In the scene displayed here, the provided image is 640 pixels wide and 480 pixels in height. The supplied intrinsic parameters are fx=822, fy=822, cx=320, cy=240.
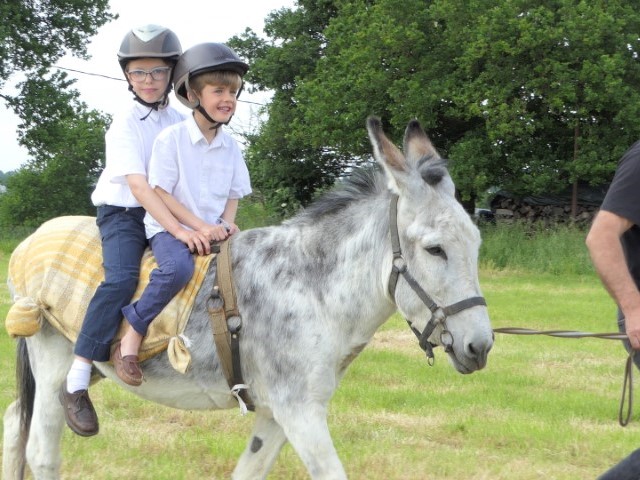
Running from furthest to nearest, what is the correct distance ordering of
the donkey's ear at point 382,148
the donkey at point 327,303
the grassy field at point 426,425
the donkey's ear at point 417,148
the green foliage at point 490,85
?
the green foliage at point 490,85
the grassy field at point 426,425
the donkey's ear at point 417,148
the donkey's ear at point 382,148
the donkey at point 327,303

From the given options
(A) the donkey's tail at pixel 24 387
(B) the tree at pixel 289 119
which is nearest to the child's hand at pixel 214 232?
(A) the donkey's tail at pixel 24 387

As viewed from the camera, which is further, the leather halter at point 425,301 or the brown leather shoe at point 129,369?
the brown leather shoe at point 129,369

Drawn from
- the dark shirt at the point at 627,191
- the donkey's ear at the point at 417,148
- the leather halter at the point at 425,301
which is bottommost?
the leather halter at the point at 425,301

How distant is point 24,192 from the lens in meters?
61.2

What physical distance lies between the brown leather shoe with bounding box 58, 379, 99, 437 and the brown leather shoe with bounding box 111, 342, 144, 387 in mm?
282

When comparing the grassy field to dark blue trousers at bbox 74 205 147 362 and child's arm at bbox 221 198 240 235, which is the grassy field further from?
child's arm at bbox 221 198 240 235

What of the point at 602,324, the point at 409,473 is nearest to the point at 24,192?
the point at 602,324

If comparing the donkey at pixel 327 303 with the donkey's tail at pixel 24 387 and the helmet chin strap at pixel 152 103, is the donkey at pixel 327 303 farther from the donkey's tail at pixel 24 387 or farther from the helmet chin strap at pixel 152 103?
the helmet chin strap at pixel 152 103

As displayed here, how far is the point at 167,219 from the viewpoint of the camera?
14.0ft

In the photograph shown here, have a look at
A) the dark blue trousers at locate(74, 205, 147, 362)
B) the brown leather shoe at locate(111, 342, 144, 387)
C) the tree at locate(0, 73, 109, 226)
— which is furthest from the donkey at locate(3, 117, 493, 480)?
the tree at locate(0, 73, 109, 226)

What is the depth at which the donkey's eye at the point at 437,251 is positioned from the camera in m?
3.66

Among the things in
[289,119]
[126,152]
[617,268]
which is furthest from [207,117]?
[289,119]

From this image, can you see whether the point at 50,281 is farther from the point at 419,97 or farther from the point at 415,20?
the point at 415,20

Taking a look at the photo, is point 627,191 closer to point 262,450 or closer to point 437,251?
point 437,251
